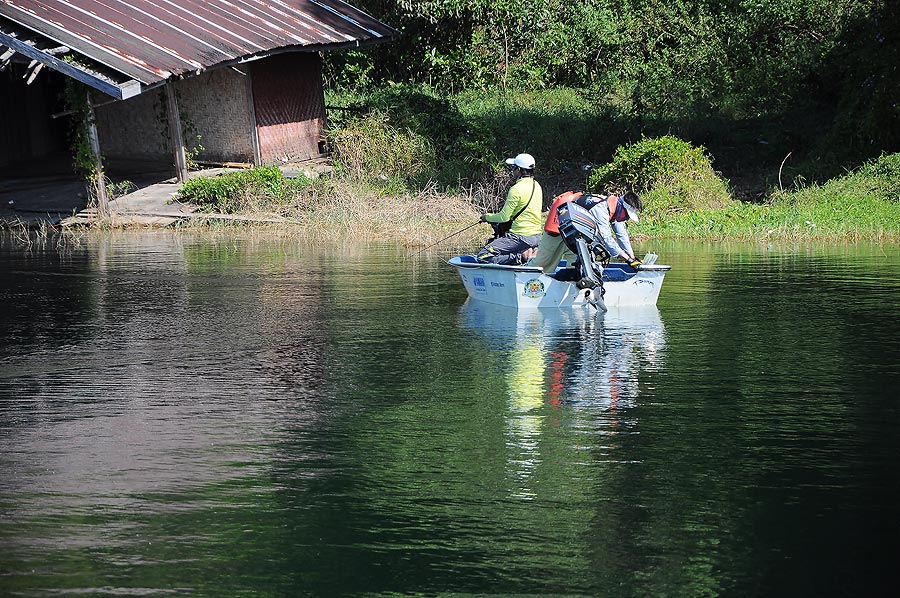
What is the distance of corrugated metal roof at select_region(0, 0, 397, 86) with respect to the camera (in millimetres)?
22891

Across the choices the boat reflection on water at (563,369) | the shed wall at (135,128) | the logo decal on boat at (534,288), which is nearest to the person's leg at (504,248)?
the boat reflection on water at (563,369)

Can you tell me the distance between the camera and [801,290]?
16.4m

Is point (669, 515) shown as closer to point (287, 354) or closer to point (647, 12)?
point (287, 354)

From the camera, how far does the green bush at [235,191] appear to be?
25.0m

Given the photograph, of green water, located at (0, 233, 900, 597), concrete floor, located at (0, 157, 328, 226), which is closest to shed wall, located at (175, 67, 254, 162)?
concrete floor, located at (0, 157, 328, 226)

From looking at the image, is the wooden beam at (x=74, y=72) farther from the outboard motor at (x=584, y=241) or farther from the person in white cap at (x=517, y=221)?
the outboard motor at (x=584, y=241)

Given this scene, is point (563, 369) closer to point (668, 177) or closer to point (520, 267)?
point (520, 267)

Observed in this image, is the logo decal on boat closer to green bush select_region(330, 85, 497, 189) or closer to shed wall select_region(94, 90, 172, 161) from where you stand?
green bush select_region(330, 85, 497, 189)

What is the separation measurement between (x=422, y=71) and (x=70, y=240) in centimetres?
1753

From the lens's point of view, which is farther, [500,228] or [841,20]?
[841,20]

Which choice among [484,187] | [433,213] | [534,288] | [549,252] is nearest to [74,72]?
[433,213]

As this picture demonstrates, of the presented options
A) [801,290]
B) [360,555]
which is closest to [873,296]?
[801,290]

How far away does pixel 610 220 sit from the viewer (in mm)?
15039

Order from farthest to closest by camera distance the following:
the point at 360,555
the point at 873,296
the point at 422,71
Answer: the point at 422,71
the point at 873,296
the point at 360,555
